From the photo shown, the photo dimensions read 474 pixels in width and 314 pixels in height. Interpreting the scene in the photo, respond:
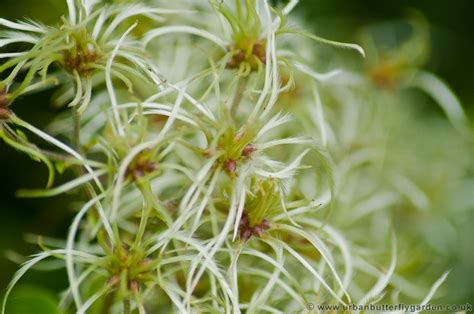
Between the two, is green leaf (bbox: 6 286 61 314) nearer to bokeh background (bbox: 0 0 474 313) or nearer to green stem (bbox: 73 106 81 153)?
bokeh background (bbox: 0 0 474 313)

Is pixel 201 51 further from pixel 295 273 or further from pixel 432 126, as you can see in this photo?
pixel 432 126

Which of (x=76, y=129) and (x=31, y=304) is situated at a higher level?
(x=76, y=129)

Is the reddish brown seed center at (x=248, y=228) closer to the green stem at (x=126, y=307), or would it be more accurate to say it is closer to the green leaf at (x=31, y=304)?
the green stem at (x=126, y=307)

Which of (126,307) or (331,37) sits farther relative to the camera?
(331,37)

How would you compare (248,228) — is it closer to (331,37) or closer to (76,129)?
(76,129)


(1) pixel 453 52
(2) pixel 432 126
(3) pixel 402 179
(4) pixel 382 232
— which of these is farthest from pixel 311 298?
(1) pixel 453 52

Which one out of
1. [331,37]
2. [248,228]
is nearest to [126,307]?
[248,228]

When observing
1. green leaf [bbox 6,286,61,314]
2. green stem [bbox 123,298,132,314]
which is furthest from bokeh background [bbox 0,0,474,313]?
green stem [bbox 123,298,132,314]

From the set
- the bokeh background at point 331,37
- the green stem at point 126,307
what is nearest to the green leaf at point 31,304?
the bokeh background at point 331,37
